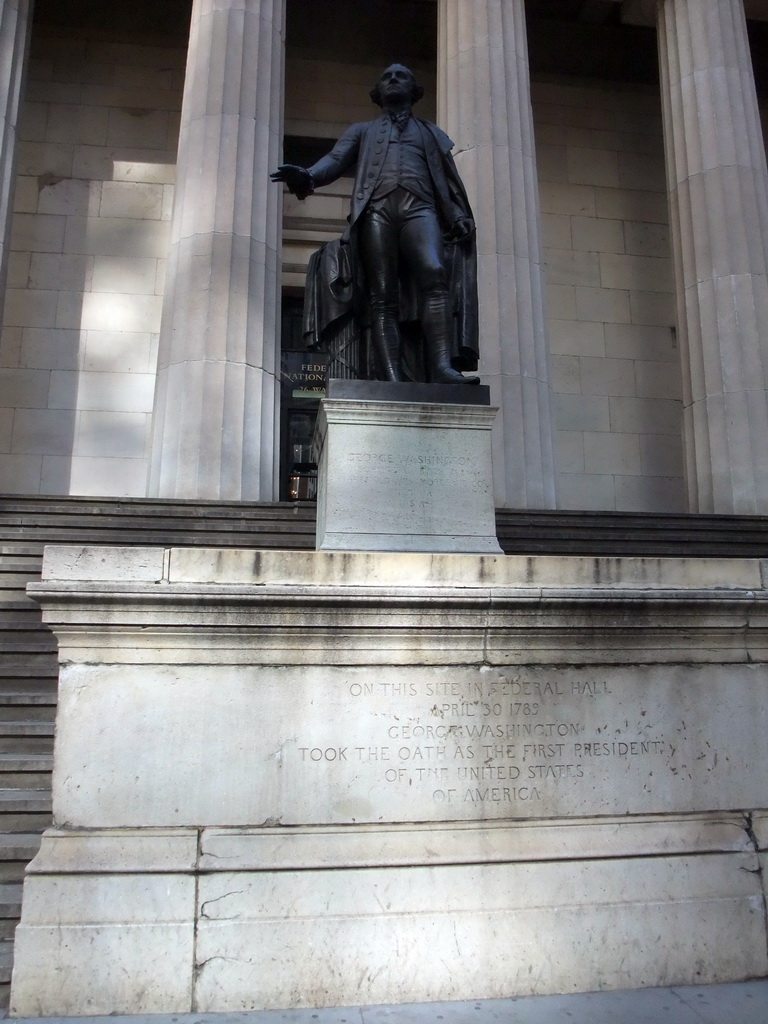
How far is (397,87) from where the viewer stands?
19.7 feet

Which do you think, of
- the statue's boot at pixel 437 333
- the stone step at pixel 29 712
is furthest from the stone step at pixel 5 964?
the statue's boot at pixel 437 333

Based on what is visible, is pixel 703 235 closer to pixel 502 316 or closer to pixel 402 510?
pixel 502 316

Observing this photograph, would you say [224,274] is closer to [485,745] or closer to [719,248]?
[719,248]

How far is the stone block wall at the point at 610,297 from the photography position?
52.4 feet

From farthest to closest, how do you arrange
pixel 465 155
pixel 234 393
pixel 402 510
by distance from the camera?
pixel 465 155, pixel 234 393, pixel 402 510

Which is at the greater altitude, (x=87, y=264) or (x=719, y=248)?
(x=87, y=264)

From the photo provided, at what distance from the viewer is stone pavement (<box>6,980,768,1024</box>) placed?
11.9 feet

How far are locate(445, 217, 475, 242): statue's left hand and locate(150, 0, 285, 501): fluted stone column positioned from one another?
534 cm

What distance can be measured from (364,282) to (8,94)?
8.90 m

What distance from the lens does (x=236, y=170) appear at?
11.5 metres

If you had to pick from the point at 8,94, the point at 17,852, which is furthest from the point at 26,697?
the point at 8,94

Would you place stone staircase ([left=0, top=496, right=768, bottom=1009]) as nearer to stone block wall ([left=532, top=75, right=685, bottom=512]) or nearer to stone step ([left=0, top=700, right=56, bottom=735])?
stone step ([left=0, top=700, right=56, bottom=735])

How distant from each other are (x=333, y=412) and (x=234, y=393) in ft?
19.2

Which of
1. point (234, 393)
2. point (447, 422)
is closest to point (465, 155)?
point (234, 393)
